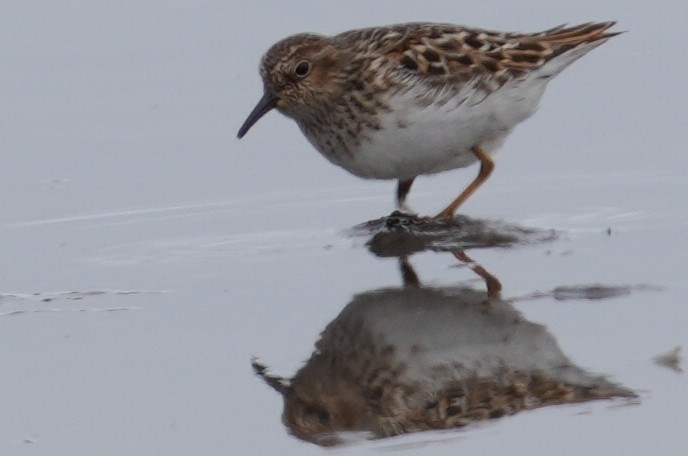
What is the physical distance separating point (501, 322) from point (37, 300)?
2.74 m

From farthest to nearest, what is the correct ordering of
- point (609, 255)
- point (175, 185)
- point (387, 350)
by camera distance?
1. point (175, 185)
2. point (609, 255)
3. point (387, 350)

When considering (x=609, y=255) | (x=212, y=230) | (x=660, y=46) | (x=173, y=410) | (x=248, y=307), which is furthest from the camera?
(x=660, y=46)

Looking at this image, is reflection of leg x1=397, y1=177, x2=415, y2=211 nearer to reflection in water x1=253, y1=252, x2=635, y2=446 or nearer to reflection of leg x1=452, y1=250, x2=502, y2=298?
reflection of leg x1=452, y1=250, x2=502, y2=298

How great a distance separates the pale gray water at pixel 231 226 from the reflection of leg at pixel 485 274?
0.26 ft

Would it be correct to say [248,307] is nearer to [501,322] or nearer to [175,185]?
[501,322]

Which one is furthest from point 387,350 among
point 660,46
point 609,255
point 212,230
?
point 660,46

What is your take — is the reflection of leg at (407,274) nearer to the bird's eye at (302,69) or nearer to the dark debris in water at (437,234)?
the dark debris in water at (437,234)

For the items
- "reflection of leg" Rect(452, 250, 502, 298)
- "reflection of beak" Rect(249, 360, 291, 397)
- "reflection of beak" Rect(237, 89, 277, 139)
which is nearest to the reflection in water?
"reflection of beak" Rect(249, 360, 291, 397)

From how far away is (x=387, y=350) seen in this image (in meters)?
8.63

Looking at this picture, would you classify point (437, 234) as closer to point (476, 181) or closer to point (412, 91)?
point (476, 181)

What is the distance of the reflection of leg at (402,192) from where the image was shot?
1162 centimetres

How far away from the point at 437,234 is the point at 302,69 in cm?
145

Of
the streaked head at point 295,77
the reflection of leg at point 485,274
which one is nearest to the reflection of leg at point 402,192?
the streaked head at point 295,77

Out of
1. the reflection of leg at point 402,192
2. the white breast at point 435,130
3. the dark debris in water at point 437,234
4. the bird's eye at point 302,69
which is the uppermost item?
the bird's eye at point 302,69
